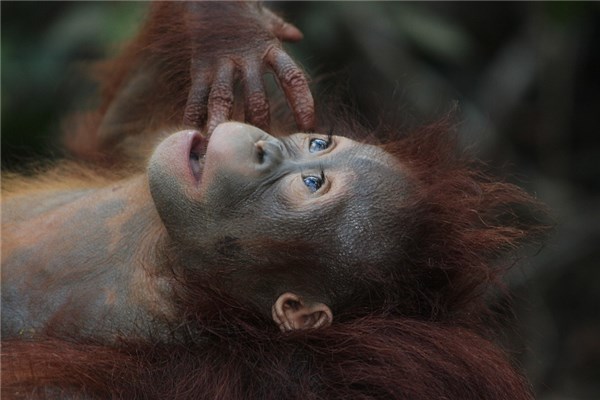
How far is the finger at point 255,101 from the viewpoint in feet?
9.14

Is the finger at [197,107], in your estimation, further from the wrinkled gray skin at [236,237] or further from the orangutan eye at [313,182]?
the orangutan eye at [313,182]

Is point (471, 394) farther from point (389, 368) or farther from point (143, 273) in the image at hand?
point (143, 273)

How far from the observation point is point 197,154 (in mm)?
2623

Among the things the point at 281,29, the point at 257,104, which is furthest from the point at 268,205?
the point at 281,29

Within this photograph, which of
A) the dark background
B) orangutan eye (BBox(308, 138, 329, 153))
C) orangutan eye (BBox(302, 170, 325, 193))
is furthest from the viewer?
the dark background

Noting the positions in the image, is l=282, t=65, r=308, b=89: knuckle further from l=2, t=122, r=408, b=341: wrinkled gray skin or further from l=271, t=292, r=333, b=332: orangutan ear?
l=271, t=292, r=333, b=332: orangutan ear

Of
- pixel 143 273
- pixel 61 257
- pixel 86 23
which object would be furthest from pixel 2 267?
pixel 86 23

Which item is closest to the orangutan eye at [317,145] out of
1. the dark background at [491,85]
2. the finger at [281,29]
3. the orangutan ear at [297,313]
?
the orangutan ear at [297,313]

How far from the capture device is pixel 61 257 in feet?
9.02

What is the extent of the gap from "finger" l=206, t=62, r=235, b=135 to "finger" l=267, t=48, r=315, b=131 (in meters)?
0.13

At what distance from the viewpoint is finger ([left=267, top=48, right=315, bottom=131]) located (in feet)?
9.04

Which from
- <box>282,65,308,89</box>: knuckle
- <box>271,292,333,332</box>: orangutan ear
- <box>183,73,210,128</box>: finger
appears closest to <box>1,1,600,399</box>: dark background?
<box>183,73,210,128</box>: finger

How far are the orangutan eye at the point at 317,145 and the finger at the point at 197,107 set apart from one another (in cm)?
32

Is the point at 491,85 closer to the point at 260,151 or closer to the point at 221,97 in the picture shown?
the point at 221,97
